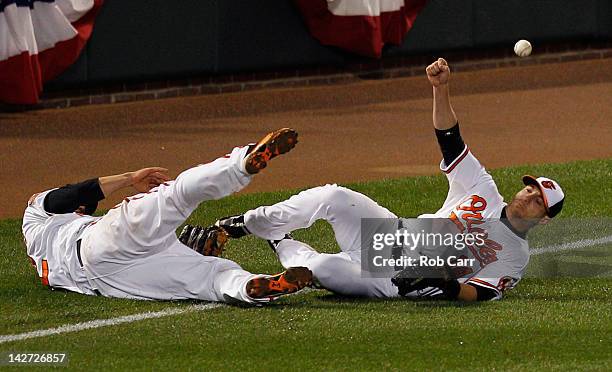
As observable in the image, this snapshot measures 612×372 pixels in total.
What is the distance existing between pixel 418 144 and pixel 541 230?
3.92 m

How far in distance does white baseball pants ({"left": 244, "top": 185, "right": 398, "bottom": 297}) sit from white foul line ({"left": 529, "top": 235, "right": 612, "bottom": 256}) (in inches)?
57.2

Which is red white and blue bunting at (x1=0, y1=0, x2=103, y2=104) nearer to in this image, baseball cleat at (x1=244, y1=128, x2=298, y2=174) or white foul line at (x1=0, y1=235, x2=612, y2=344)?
white foul line at (x1=0, y1=235, x2=612, y2=344)

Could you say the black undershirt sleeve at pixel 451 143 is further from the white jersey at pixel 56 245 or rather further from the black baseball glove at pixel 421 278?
the white jersey at pixel 56 245

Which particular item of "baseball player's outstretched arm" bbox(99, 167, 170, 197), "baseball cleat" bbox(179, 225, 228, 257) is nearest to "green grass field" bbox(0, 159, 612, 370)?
"baseball cleat" bbox(179, 225, 228, 257)

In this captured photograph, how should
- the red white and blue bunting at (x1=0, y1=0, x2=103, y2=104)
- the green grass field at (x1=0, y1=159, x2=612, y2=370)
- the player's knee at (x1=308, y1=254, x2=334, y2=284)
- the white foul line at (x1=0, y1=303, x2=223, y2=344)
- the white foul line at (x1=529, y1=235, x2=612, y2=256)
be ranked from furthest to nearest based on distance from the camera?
the red white and blue bunting at (x1=0, y1=0, x2=103, y2=104) → the white foul line at (x1=529, y1=235, x2=612, y2=256) → the player's knee at (x1=308, y1=254, x2=334, y2=284) → the white foul line at (x1=0, y1=303, x2=223, y2=344) → the green grass field at (x1=0, y1=159, x2=612, y2=370)

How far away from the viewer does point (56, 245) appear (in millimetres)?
6992

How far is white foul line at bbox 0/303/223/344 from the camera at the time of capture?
6.07 meters

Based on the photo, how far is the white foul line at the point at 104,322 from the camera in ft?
19.9

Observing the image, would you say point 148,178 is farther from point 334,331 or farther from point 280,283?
point 334,331

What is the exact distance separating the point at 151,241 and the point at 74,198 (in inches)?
28.4

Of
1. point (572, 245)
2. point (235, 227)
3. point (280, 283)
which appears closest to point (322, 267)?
point (280, 283)

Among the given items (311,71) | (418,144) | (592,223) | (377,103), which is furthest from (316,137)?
(592,223)

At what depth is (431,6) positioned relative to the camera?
16250 mm

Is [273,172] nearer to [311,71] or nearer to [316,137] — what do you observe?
[316,137]
